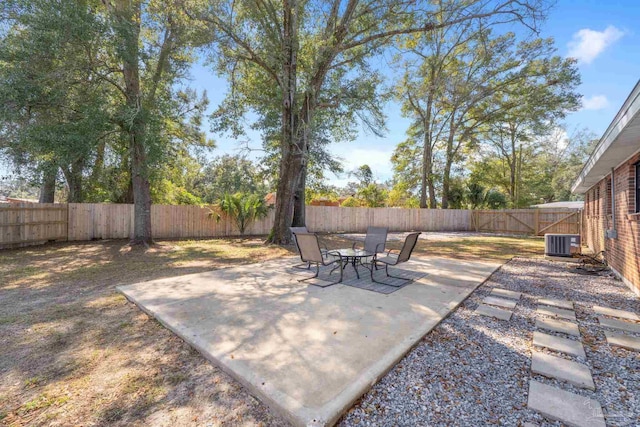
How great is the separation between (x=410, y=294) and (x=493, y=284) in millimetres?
2004

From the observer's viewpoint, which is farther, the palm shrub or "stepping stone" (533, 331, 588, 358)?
the palm shrub

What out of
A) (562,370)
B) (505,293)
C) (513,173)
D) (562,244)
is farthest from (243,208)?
(513,173)

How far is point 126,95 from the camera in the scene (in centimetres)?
912

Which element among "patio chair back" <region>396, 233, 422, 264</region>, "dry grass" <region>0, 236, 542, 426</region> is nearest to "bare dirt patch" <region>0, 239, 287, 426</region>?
"dry grass" <region>0, 236, 542, 426</region>

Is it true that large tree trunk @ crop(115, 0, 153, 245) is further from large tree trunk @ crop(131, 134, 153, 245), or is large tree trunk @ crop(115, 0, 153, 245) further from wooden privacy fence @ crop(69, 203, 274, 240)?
wooden privacy fence @ crop(69, 203, 274, 240)

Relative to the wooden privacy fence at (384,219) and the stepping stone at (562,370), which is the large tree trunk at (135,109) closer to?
the wooden privacy fence at (384,219)

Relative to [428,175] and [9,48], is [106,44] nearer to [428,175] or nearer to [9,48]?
[9,48]

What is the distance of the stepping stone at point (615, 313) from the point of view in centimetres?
367

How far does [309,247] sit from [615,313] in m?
4.48

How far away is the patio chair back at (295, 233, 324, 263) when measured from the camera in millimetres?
4862

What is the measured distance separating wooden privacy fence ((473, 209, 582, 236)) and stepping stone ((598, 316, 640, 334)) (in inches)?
549

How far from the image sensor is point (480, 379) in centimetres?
228

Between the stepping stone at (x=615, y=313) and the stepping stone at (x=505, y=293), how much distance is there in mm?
913

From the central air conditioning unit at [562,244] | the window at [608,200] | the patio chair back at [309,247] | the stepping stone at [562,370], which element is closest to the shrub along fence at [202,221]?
the central air conditioning unit at [562,244]
